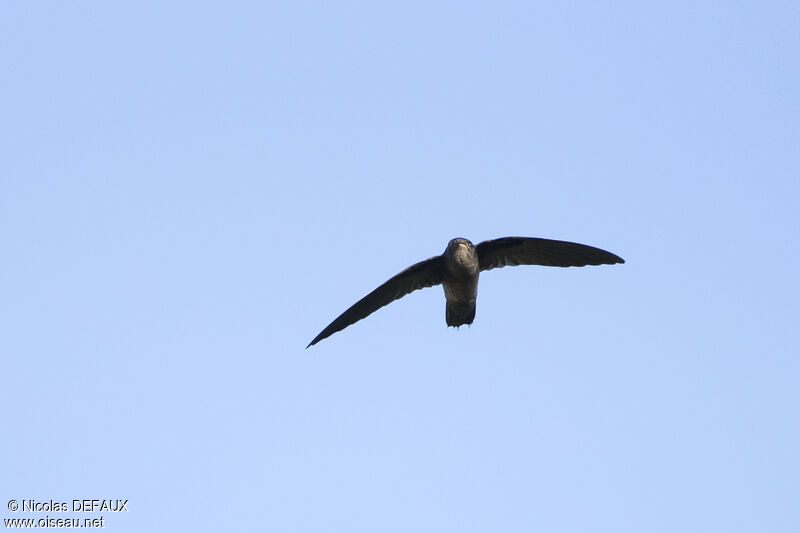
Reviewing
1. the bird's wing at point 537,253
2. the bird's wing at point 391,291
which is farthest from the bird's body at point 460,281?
the bird's wing at point 537,253

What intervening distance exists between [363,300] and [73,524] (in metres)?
5.28

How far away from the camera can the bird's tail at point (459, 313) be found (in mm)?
16578

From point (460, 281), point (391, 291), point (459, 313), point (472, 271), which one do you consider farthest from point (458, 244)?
point (391, 291)

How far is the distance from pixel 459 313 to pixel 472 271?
746 mm

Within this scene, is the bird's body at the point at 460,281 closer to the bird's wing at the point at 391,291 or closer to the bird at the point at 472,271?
the bird at the point at 472,271

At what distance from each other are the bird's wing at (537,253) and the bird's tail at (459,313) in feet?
2.78

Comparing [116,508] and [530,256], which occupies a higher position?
[530,256]

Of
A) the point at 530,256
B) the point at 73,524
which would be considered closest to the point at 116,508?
the point at 73,524

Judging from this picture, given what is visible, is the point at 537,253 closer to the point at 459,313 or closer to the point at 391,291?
the point at 459,313

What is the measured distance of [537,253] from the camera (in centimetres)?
1731

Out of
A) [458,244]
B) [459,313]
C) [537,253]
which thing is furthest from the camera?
[537,253]

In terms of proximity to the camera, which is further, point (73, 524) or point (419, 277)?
point (419, 277)

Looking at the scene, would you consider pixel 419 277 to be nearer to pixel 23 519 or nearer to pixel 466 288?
pixel 466 288

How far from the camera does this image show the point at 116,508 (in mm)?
16078
